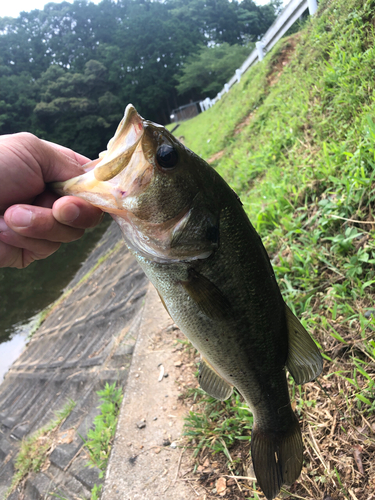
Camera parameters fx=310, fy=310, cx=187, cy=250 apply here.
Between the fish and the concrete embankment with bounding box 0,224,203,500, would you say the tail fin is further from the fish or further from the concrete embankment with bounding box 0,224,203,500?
the concrete embankment with bounding box 0,224,203,500

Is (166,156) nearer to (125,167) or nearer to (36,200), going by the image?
(125,167)

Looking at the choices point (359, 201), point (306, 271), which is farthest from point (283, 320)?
point (359, 201)

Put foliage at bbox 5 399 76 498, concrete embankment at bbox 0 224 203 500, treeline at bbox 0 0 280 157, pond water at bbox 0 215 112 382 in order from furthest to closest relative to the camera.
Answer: treeline at bbox 0 0 280 157
pond water at bbox 0 215 112 382
foliage at bbox 5 399 76 498
concrete embankment at bbox 0 224 203 500

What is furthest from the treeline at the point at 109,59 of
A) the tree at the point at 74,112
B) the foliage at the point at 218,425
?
the foliage at the point at 218,425

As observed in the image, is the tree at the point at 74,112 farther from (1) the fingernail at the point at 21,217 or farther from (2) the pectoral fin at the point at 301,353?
(2) the pectoral fin at the point at 301,353

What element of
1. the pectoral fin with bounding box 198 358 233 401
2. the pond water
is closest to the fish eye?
the pectoral fin with bounding box 198 358 233 401

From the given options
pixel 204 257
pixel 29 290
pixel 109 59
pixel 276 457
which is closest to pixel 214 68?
pixel 109 59
